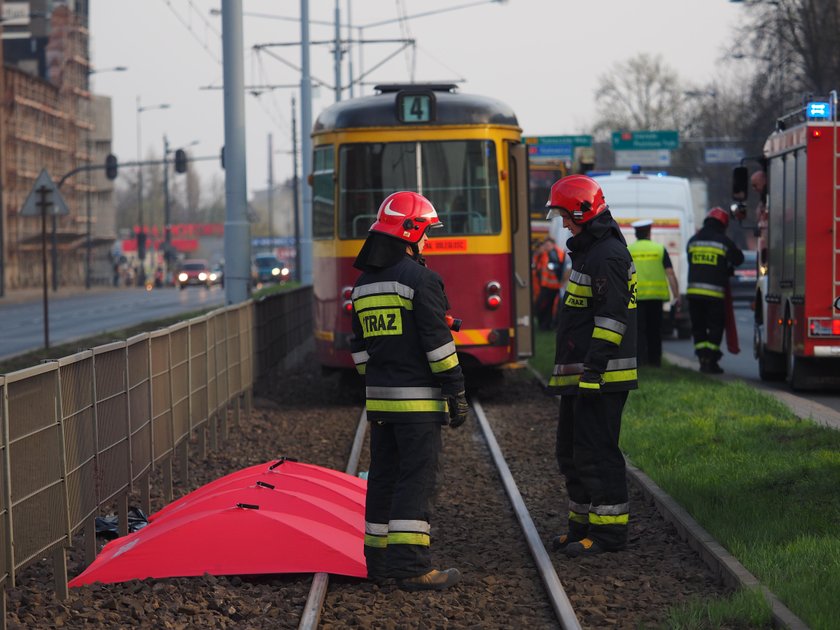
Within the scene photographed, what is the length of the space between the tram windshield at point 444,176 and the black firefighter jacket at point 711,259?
3579 mm

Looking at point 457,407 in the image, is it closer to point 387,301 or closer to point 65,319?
point 387,301

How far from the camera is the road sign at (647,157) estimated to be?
70625 millimetres

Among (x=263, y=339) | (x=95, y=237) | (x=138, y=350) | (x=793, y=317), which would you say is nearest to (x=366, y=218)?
(x=263, y=339)

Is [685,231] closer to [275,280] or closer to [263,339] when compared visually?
[263,339]

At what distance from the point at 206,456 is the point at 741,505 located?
5.92 metres

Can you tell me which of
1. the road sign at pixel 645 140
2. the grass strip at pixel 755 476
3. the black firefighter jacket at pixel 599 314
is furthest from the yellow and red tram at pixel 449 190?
the road sign at pixel 645 140

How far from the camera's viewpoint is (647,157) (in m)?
71.9

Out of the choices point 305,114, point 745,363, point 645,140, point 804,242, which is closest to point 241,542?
point 804,242

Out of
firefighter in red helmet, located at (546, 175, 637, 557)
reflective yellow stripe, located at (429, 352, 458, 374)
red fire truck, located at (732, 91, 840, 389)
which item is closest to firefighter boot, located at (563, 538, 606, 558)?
firefighter in red helmet, located at (546, 175, 637, 557)

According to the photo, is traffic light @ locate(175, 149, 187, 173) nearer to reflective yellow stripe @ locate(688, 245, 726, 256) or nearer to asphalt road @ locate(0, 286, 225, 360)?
asphalt road @ locate(0, 286, 225, 360)

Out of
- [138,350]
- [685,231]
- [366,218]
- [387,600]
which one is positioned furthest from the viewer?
[685,231]

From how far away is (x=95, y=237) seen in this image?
10881cm

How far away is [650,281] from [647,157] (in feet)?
178

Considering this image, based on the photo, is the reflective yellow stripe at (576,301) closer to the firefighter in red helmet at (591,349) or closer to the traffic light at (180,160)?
the firefighter in red helmet at (591,349)
